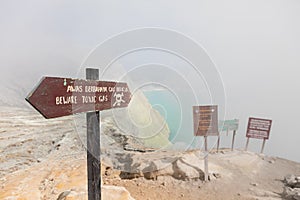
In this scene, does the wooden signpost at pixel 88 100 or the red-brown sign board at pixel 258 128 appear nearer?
the wooden signpost at pixel 88 100

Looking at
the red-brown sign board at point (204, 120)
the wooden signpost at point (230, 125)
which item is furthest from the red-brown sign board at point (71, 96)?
the wooden signpost at point (230, 125)

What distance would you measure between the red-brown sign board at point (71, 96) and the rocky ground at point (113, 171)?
1.62 meters

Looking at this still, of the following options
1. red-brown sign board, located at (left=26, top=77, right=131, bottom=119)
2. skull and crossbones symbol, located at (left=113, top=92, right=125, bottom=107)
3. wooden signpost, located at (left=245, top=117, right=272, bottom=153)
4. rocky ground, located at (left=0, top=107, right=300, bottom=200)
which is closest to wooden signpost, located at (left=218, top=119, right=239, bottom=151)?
wooden signpost, located at (left=245, top=117, right=272, bottom=153)

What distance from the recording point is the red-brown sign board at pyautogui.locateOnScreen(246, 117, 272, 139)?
Result: 27.6ft

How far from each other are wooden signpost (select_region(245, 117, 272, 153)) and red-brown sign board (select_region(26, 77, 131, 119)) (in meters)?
7.08

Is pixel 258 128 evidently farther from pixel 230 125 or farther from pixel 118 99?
pixel 118 99

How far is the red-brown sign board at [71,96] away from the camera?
1722 millimetres

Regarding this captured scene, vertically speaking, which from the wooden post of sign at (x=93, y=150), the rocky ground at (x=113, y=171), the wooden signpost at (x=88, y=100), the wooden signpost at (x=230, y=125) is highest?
the wooden signpost at (x=88, y=100)

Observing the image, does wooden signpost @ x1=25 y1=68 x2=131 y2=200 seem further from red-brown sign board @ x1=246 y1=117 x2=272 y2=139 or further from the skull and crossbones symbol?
red-brown sign board @ x1=246 y1=117 x2=272 y2=139

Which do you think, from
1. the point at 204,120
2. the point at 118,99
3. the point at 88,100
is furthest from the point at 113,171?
the point at 88,100

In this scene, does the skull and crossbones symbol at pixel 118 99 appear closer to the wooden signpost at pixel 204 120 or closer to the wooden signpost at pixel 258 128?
the wooden signpost at pixel 204 120

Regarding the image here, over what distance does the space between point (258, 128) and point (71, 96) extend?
317 inches

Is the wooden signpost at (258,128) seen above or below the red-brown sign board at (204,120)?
below

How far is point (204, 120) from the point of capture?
5.82 metres
